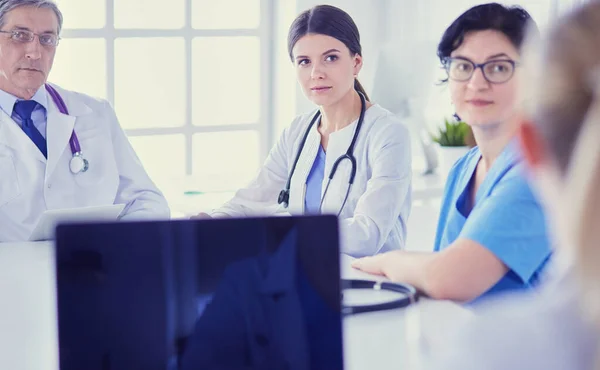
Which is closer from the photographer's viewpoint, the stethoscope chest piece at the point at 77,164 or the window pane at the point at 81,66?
the stethoscope chest piece at the point at 77,164

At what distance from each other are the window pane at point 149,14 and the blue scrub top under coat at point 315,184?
1833 millimetres

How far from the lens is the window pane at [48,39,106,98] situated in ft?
12.9

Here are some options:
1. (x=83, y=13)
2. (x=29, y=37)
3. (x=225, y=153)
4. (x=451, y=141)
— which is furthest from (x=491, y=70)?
(x=225, y=153)

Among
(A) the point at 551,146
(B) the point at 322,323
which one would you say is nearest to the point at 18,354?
(B) the point at 322,323

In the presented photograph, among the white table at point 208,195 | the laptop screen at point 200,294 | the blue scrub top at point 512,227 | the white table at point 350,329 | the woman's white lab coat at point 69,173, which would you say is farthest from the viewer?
the white table at point 208,195

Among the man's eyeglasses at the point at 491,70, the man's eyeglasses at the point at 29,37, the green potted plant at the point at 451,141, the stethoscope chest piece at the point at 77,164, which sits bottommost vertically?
the stethoscope chest piece at the point at 77,164

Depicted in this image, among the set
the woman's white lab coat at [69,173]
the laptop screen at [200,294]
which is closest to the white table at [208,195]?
the woman's white lab coat at [69,173]

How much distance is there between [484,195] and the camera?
1766 millimetres

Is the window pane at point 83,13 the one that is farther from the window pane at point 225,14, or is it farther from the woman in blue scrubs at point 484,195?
the woman in blue scrubs at point 484,195

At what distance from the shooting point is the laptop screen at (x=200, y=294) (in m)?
1.07

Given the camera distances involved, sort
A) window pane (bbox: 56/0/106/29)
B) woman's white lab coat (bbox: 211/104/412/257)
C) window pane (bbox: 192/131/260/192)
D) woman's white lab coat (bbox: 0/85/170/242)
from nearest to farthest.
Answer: woman's white lab coat (bbox: 211/104/412/257)
woman's white lab coat (bbox: 0/85/170/242)
window pane (bbox: 56/0/106/29)
window pane (bbox: 192/131/260/192)

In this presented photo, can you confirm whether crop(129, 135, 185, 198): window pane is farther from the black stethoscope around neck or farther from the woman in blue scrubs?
the woman in blue scrubs

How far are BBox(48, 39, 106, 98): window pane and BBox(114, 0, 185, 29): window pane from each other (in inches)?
6.3

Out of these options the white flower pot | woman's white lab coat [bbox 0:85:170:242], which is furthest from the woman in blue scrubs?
the white flower pot
